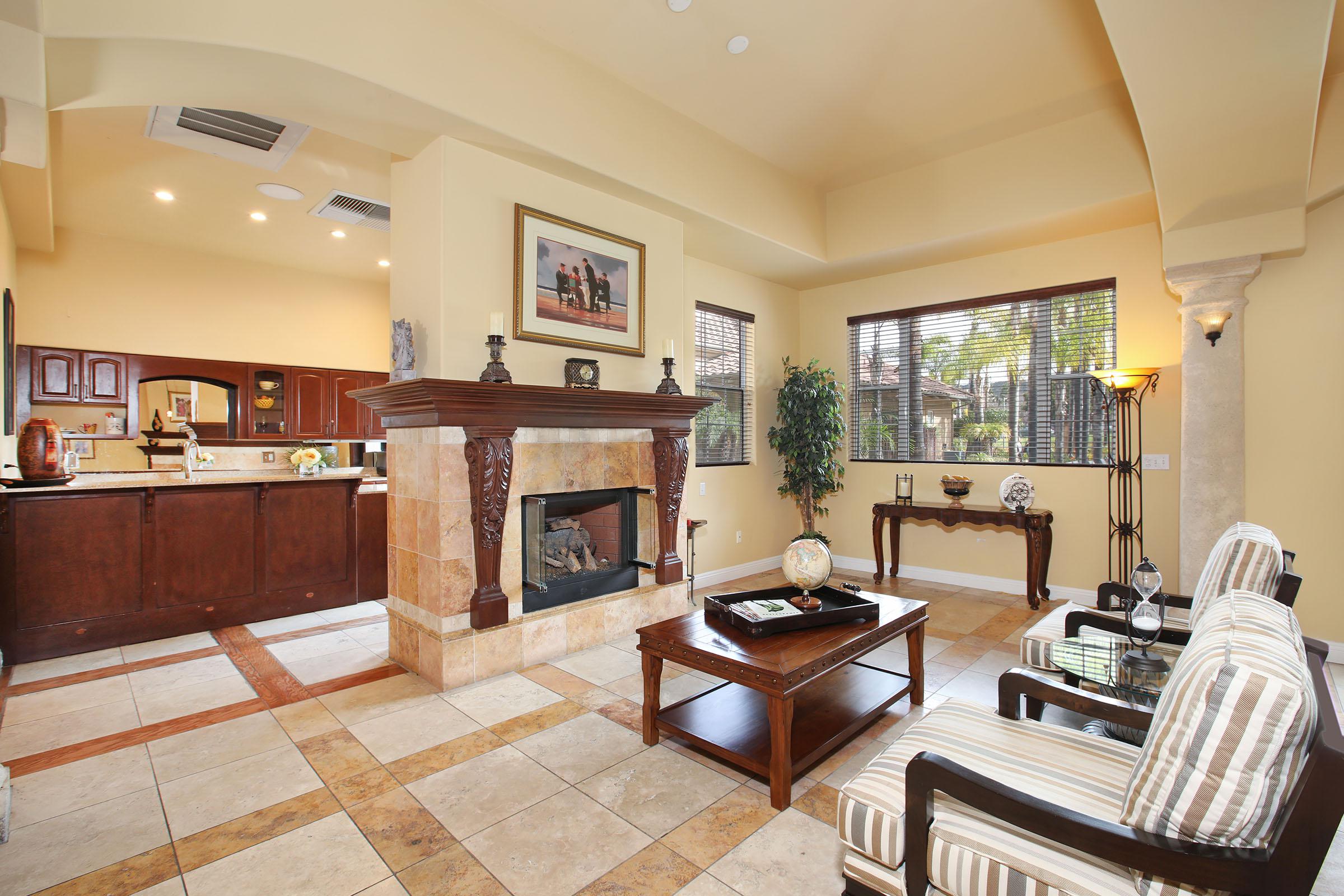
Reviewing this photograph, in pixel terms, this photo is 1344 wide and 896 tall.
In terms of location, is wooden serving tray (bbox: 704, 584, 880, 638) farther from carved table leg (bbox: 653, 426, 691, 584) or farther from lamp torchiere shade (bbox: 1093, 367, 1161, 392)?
lamp torchiere shade (bbox: 1093, 367, 1161, 392)

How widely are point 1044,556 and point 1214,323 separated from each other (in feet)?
6.44

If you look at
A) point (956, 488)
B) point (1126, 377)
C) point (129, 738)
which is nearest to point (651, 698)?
point (129, 738)

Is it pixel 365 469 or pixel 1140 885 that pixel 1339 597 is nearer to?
pixel 1140 885

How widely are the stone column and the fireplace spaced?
3559 mm

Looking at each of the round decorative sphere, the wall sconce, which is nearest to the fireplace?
the round decorative sphere

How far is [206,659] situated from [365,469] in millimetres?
3484

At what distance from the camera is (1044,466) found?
16.6ft

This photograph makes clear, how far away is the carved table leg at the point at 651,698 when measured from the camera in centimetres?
262

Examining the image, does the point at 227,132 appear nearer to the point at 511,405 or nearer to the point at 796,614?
the point at 511,405

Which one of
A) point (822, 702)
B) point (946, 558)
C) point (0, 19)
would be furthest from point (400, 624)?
point (946, 558)

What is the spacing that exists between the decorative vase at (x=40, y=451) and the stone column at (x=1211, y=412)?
7.19 m

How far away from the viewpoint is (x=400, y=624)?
3609 millimetres

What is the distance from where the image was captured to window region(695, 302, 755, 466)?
5.59 m

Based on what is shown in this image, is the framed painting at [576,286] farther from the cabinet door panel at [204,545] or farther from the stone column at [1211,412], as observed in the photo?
the stone column at [1211,412]
